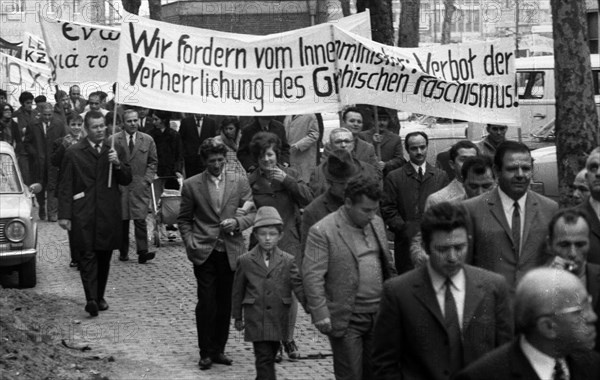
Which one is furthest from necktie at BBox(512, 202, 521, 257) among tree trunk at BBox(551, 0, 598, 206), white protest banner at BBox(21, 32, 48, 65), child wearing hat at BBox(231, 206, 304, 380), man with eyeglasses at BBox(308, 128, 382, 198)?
white protest banner at BBox(21, 32, 48, 65)

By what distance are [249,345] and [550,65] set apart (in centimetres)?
1603

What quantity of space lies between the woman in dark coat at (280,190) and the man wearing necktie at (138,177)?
525 cm

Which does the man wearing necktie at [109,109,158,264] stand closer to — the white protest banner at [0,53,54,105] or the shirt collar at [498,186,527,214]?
the shirt collar at [498,186,527,214]

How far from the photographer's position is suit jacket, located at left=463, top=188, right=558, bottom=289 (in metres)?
7.51

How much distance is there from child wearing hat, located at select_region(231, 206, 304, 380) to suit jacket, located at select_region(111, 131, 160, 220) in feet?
21.7

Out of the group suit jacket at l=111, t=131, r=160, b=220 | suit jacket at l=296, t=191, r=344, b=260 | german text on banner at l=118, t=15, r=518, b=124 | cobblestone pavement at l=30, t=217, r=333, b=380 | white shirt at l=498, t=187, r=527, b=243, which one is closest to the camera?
white shirt at l=498, t=187, r=527, b=243

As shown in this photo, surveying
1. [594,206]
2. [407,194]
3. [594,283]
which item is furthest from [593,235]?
[407,194]

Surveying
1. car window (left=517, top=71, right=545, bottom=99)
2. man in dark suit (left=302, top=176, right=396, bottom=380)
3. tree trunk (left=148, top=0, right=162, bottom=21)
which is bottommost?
man in dark suit (left=302, top=176, right=396, bottom=380)

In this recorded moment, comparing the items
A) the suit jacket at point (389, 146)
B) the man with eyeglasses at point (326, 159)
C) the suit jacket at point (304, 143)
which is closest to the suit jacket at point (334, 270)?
the man with eyeglasses at point (326, 159)

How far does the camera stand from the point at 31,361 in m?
9.85

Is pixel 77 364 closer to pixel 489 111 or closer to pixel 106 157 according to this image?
pixel 106 157

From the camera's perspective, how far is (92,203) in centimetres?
1276

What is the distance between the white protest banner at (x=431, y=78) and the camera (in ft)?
40.4

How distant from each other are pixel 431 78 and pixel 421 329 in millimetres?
7044
